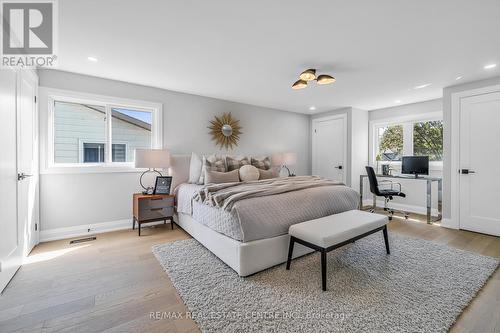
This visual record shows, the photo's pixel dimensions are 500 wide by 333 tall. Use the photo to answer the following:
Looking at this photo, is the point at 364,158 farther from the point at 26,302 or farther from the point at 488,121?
the point at 26,302

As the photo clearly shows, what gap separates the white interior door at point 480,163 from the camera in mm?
3264

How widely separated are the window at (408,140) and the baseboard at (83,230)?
557 cm

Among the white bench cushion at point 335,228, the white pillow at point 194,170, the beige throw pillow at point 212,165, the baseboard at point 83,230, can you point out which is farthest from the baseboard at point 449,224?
the baseboard at point 83,230

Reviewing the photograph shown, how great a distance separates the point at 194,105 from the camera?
4.22 m

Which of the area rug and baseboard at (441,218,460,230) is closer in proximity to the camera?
the area rug

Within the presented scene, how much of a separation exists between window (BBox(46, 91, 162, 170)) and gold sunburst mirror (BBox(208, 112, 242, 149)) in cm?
107

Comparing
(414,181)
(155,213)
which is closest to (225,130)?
(155,213)

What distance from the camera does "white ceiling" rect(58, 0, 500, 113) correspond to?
5.95ft

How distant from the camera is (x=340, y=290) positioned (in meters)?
1.88

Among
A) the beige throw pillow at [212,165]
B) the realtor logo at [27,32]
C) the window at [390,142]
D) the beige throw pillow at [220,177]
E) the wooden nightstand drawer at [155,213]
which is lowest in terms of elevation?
the wooden nightstand drawer at [155,213]

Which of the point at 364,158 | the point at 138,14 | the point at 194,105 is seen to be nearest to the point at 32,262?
the point at 138,14

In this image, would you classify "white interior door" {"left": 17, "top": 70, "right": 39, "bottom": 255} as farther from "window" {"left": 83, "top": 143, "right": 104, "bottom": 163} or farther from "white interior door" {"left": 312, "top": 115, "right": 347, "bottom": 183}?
"white interior door" {"left": 312, "top": 115, "right": 347, "bottom": 183}

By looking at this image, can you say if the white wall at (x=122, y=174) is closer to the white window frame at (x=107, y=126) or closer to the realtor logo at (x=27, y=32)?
the white window frame at (x=107, y=126)

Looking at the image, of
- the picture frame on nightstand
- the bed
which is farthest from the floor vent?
the bed
